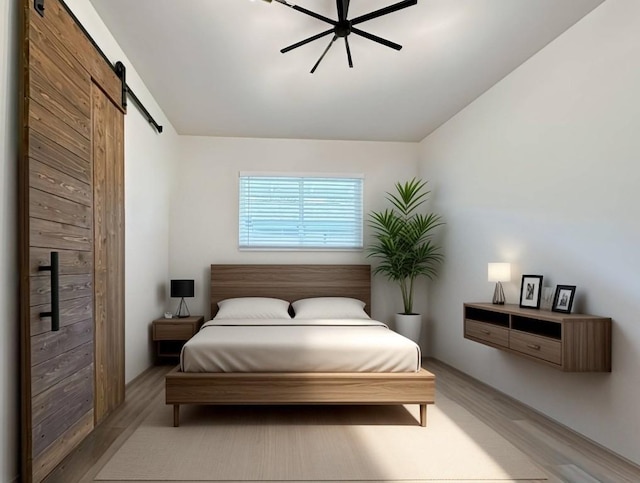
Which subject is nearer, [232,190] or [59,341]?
[59,341]

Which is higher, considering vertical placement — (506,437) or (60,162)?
(60,162)

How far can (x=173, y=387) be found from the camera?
316 centimetres

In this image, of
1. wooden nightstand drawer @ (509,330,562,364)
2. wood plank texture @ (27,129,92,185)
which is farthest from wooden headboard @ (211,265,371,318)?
wood plank texture @ (27,129,92,185)

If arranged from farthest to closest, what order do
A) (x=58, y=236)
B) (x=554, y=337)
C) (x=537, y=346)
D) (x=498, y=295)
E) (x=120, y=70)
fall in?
(x=498, y=295) → (x=120, y=70) → (x=537, y=346) → (x=554, y=337) → (x=58, y=236)

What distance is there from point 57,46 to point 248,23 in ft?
3.98

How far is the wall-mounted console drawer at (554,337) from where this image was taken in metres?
2.80

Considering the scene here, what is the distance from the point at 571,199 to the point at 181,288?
3.76 m

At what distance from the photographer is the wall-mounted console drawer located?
2.80 m

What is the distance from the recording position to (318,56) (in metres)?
3.74

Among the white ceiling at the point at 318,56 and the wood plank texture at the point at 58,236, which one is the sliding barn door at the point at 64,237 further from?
the white ceiling at the point at 318,56

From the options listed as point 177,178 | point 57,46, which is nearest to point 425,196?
point 177,178

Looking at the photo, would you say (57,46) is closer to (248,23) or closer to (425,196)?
(248,23)

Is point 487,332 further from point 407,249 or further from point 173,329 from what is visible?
point 173,329

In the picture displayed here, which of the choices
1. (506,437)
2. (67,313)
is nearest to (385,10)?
(67,313)
